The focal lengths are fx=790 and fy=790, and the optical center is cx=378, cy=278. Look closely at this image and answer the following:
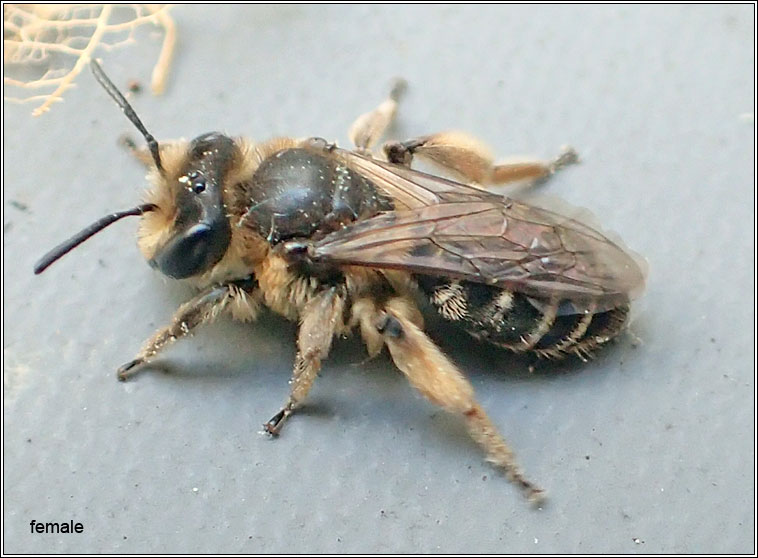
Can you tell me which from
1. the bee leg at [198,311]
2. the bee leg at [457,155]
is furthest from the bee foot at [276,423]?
the bee leg at [457,155]

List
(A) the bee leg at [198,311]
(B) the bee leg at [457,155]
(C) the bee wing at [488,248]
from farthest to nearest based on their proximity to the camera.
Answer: (B) the bee leg at [457,155] < (A) the bee leg at [198,311] < (C) the bee wing at [488,248]

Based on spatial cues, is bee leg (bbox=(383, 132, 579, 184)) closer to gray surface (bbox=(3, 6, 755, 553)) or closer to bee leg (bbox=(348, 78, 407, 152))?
bee leg (bbox=(348, 78, 407, 152))

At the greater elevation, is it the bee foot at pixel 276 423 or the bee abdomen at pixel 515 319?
the bee abdomen at pixel 515 319

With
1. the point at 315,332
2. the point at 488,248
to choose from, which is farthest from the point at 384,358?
the point at 488,248

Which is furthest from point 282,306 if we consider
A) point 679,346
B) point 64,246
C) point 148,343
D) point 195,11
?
point 195,11

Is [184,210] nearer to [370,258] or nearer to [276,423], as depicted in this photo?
[370,258]

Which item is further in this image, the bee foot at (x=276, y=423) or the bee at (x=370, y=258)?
the bee foot at (x=276, y=423)

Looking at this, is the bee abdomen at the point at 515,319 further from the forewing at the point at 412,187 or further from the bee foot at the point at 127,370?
the bee foot at the point at 127,370
